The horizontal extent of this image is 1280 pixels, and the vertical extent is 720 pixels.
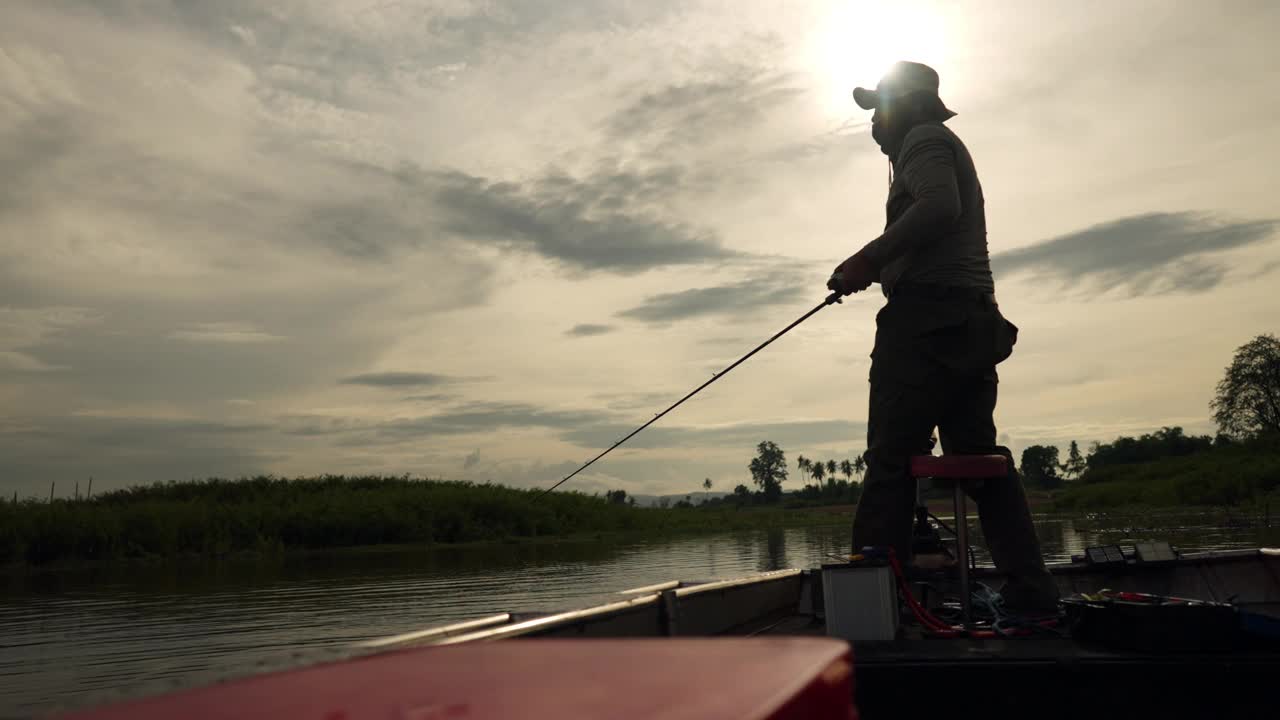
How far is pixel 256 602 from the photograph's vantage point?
966cm

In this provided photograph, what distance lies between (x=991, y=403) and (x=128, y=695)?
416cm

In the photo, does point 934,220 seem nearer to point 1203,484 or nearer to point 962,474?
point 962,474

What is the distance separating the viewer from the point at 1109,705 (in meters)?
2.93

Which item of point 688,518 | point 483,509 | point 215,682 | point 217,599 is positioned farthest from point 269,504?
point 215,682

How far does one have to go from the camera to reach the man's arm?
14.0ft

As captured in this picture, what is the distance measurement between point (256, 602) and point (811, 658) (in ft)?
32.5

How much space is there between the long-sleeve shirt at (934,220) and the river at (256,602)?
228 cm

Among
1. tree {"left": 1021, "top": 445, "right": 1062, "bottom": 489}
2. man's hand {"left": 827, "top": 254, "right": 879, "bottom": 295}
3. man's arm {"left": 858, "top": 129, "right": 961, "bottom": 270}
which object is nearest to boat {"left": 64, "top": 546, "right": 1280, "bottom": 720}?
man's hand {"left": 827, "top": 254, "right": 879, "bottom": 295}

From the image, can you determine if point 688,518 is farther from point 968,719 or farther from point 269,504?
point 968,719

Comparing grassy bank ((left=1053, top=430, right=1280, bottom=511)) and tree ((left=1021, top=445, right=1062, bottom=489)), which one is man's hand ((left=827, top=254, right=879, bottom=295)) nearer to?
grassy bank ((left=1053, top=430, right=1280, bottom=511))

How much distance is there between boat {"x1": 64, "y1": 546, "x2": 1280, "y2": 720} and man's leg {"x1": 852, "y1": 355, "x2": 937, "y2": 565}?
0.45 meters

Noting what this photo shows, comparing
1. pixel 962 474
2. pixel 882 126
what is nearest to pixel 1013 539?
pixel 962 474

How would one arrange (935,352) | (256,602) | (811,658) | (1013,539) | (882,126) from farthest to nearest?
1. (256,602)
2. (882,126)
3. (935,352)
4. (1013,539)
5. (811,658)

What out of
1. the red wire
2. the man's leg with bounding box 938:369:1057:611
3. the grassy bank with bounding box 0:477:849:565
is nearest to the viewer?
the red wire
